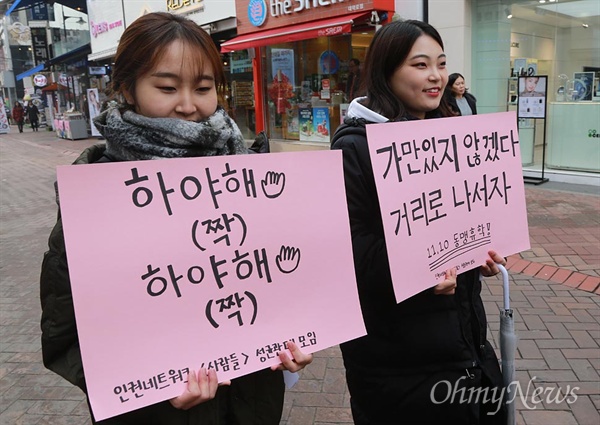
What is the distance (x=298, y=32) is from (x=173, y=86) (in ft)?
30.7

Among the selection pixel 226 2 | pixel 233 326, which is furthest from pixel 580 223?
pixel 226 2

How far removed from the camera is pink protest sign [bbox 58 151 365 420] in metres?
1.14

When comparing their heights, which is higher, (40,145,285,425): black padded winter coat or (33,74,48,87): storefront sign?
(33,74,48,87): storefront sign

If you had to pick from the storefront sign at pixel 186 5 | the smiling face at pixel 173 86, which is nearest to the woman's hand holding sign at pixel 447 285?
the smiling face at pixel 173 86

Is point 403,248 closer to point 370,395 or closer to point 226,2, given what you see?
point 370,395

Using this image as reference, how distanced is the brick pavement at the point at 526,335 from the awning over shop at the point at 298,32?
468 cm

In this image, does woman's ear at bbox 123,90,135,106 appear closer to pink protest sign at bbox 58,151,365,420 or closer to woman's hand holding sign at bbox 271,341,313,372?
pink protest sign at bbox 58,151,365,420

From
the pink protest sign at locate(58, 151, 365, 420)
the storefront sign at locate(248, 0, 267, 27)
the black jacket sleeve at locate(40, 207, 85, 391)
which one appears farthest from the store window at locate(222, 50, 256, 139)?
the black jacket sleeve at locate(40, 207, 85, 391)

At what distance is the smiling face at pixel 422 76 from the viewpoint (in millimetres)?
1748

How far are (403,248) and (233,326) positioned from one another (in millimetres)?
594

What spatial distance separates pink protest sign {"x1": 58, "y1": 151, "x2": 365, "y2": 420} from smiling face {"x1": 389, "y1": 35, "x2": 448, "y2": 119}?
0.47 metres

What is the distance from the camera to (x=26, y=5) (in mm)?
25984

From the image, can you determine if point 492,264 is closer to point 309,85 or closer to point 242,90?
point 309,85

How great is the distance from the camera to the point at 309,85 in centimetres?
1155
